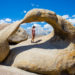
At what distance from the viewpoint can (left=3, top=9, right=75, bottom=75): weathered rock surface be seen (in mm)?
4371

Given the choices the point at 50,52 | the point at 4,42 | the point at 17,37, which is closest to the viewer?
the point at 4,42

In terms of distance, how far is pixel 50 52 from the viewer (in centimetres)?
480

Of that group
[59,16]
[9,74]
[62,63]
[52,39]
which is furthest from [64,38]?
[9,74]

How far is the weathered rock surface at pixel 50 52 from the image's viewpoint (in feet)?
14.3

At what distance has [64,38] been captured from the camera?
566cm

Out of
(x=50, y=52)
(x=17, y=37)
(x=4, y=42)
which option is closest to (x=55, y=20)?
(x=50, y=52)

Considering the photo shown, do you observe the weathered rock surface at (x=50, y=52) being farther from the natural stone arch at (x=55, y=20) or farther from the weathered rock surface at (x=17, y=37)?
the weathered rock surface at (x=17, y=37)

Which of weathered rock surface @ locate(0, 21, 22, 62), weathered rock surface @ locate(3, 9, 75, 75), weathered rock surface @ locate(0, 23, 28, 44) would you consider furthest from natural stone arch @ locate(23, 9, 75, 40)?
weathered rock surface @ locate(0, 23, 28, 44)

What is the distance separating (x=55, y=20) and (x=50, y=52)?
1.14 metres

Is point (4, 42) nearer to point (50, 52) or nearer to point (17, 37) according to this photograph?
point (50, 52)

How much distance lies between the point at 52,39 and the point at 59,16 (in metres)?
0.91

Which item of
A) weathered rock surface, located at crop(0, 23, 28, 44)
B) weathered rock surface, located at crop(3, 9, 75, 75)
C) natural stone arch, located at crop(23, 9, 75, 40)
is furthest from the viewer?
weathered rock surface, located at crop(0, 23, 28, 44)

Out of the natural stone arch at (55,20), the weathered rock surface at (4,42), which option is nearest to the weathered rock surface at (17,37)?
the natural stone arch at (55,20)

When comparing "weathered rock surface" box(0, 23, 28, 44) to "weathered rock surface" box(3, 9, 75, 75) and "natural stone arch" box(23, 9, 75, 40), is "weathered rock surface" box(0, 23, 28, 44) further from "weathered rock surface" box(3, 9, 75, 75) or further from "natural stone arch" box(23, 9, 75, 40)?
"natural stone arch" box(23, 9, 75, 40)
